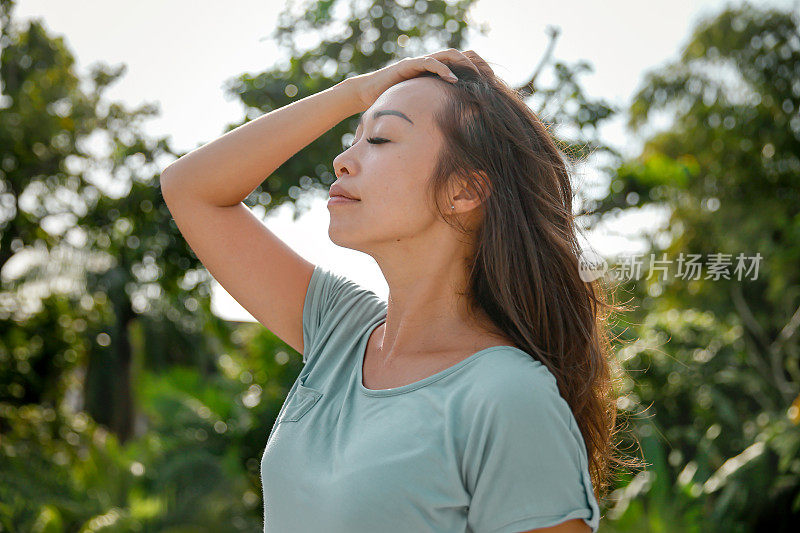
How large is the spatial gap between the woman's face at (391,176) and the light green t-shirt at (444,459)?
10.7 inches

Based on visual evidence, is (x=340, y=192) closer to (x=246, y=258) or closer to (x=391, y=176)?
(x=391, y=176)

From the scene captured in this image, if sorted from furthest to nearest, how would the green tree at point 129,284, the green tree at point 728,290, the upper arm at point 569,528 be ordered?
the green tree at point 728,290, the green tree at point 129,284, the upper arm at point 569,528

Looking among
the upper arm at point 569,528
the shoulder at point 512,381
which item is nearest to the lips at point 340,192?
the shoulder at point 512,381

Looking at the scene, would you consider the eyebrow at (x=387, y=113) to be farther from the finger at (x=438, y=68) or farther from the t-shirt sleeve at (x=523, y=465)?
the t-shirt sleeve at (x=523, y=465)

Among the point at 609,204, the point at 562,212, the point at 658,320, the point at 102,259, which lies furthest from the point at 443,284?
the point at 102,259

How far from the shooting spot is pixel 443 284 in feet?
4.60

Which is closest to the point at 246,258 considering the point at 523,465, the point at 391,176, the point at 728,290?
the point at 391,176

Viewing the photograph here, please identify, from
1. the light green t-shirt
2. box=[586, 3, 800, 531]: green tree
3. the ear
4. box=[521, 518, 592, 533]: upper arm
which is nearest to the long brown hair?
the ear

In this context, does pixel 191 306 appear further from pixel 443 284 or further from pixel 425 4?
pixel 443 284

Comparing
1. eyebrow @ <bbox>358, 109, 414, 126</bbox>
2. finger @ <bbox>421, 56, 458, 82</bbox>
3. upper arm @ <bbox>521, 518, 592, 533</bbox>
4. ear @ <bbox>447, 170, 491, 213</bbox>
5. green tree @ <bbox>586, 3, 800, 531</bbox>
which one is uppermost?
finger @ <bbox>421, 56, 458, 82</bbox>

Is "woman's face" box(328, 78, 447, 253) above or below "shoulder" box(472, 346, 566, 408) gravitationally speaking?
above

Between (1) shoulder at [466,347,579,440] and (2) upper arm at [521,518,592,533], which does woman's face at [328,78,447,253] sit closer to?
(1) shoulder at [466,347,579,440]

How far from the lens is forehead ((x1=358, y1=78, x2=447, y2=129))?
1.37 m

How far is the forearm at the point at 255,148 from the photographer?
163cm
